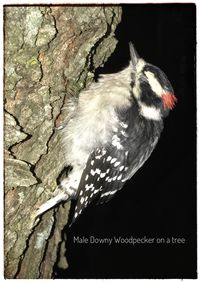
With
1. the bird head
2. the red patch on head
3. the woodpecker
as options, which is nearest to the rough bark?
the woodpecker

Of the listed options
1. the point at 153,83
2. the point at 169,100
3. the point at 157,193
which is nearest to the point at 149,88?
the point at 153,83

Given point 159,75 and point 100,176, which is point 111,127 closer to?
point 100,176

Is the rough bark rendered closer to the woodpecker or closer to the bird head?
the woodpecker

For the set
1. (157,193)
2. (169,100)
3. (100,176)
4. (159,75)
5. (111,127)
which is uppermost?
(159,75)

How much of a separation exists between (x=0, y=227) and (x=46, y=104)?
69cm

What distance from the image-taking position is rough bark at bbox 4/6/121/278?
65.8 inches

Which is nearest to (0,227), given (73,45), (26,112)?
(26,112)

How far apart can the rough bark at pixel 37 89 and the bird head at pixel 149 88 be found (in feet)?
0.58

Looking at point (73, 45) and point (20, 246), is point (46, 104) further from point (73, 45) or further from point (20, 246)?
point (20, 246)

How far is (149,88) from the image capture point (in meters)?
1.82

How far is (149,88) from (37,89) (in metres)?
0.59

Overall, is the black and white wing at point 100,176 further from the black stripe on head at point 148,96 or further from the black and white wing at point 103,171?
the black stripe on head at point 148,96

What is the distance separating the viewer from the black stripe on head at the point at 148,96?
1.83 meters

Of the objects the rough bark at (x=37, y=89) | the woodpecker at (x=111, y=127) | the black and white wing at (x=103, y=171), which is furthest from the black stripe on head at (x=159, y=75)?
the black and white wing at (x=103, y=171)
